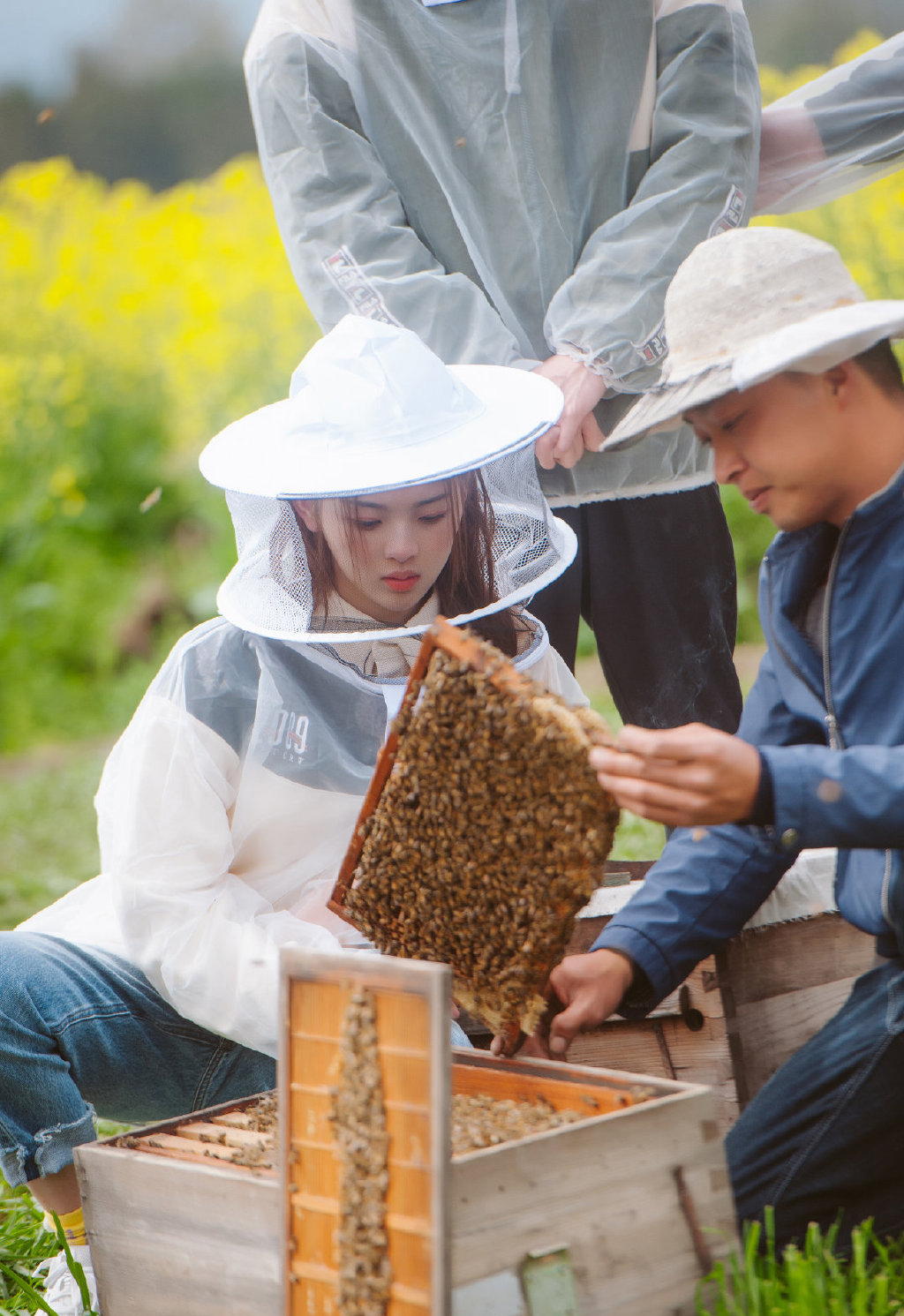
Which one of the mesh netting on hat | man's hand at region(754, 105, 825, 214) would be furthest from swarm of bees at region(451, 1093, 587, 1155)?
man's hand at region(754, 105, 825, 214)

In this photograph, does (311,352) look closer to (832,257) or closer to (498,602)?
(498,602)

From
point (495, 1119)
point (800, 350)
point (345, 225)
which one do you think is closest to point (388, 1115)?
point (495, 1119)

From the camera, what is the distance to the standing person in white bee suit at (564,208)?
2.85 meters

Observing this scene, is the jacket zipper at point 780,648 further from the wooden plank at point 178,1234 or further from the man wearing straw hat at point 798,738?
the wooden plank at point 178,1234

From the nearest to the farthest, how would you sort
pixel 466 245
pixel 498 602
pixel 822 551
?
pixel 822 551, pixel 498 602, pixel 466 245

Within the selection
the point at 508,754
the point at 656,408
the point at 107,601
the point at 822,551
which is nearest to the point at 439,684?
the point at 508,754

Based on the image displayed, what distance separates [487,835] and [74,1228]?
1160 millimetres

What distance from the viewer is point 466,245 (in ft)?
9.92

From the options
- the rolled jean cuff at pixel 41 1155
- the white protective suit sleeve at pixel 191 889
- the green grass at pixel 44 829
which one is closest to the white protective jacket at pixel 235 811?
the white protective suit sleeve at pixel 191 889

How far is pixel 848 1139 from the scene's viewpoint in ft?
7.30

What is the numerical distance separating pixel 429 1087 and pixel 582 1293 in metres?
0.40

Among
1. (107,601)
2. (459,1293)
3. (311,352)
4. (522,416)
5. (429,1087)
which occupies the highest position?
(311,352)

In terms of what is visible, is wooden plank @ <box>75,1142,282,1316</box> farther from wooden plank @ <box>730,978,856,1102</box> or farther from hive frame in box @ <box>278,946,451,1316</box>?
wooden plank @ <box>730,978,856,1102</box>

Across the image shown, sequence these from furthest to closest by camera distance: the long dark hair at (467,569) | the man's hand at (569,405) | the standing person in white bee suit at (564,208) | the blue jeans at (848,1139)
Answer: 1. the standing person in white bee suit at (564,208)
2. the man's hand at (569,405)
3. the long dark hair at (467,569)
4. the blue jeans at (848,1139)
